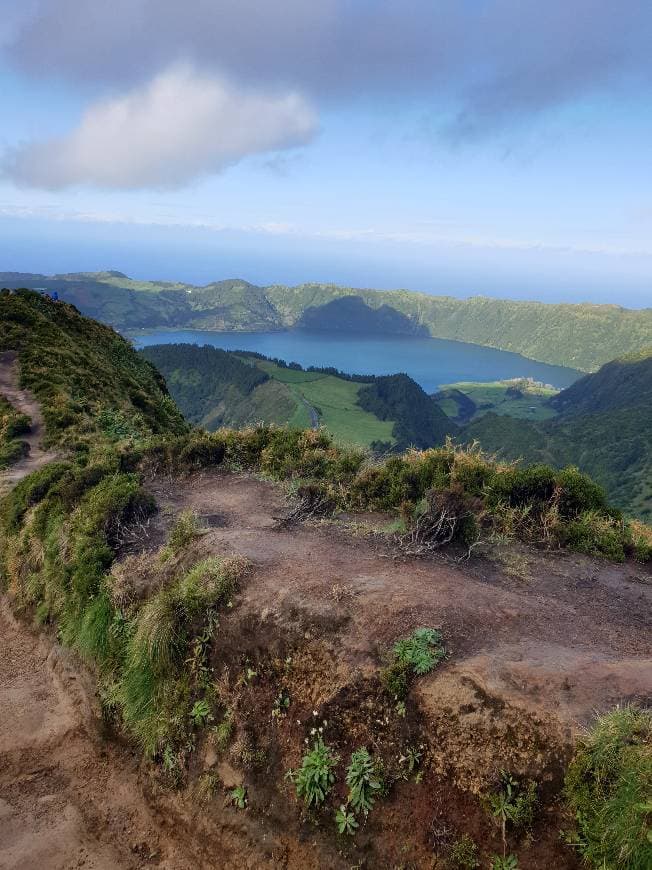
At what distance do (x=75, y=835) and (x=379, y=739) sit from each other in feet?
16.1

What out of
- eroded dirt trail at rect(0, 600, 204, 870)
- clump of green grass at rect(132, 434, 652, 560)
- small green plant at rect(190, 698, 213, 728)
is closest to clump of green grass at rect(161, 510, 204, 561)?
eroded dirt trail at rect(0, 600, 204, 870)

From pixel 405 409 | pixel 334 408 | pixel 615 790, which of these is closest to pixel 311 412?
pixel 334 408

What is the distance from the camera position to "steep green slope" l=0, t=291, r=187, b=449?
20906mm

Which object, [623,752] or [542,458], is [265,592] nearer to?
[623,752]

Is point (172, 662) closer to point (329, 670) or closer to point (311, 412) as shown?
point (329, 670)

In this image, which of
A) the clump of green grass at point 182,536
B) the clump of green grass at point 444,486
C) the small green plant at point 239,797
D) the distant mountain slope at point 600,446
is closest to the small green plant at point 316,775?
the small green plant at point 239,797

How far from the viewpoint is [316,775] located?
258 inches

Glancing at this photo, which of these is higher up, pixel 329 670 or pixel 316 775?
pixel 329 670

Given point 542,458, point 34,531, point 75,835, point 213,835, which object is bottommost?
point 542,458

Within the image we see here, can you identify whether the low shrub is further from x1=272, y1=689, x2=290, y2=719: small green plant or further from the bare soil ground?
x1=272, y1=689, x2=290, y2=719: small green plant

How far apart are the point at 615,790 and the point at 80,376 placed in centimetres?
2780

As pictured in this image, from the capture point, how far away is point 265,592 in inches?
339

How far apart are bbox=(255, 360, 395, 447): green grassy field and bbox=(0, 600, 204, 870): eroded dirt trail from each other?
126139 millimetres

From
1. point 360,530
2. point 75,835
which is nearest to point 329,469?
point 360,530
